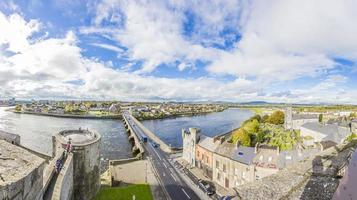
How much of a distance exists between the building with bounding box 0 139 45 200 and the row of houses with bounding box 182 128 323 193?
Answer: 2196 cm

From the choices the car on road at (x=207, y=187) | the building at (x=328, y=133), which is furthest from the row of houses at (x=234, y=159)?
the building at (x=328, y=133)

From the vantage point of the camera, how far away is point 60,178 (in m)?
12.8

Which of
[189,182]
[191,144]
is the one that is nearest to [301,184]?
[189,182]

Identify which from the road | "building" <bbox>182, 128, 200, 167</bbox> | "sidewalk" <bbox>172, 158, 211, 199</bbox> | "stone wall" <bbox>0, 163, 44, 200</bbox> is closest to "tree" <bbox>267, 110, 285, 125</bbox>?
the road

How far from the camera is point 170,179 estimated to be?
1220 inches

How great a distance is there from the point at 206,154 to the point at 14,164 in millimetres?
31753

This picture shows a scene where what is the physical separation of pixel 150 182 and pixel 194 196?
6378 mm

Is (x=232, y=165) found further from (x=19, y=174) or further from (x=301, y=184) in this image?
(x=19, y=174)

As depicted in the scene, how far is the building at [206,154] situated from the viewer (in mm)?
34656

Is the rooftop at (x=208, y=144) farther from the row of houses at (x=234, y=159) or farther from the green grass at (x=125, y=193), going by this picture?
the green grass at (x=125, y=193)

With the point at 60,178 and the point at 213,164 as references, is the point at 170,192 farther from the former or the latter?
the point at 60,178

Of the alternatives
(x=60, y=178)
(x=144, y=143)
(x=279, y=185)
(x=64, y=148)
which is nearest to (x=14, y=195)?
(x=279, y=185)

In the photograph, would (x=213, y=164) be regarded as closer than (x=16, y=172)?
No

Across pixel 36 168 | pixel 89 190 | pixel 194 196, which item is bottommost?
pixel 194 196
